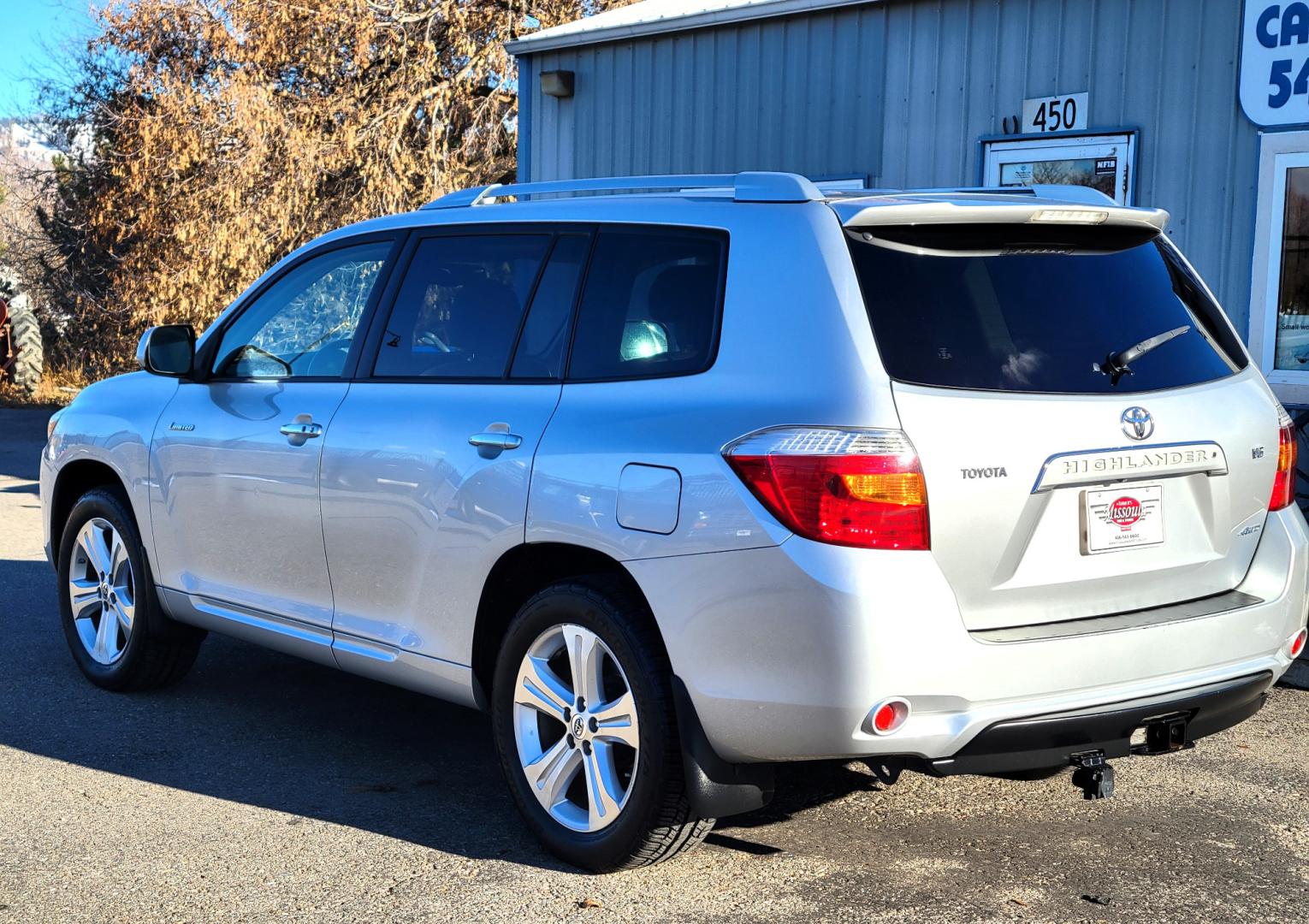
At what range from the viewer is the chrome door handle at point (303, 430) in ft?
16.0

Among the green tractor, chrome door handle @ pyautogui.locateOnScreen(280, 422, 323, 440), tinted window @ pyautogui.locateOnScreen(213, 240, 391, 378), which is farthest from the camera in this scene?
the green tractor

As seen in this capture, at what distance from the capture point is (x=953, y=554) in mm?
3477

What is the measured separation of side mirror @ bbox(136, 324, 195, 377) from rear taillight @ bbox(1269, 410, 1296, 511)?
3722 mm

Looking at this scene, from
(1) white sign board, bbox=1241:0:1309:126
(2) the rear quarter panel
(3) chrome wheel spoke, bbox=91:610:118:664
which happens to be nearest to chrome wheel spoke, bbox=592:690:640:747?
(2) the rear quarter panel

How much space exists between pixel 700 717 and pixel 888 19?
7059 millimetres

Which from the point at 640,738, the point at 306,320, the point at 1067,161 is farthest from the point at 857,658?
the point at 1067,161

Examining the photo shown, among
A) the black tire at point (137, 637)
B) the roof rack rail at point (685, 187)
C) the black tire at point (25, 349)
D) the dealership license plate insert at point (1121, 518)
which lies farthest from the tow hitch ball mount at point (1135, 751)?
the black tire at point (25, 349)

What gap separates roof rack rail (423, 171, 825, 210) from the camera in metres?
3.88

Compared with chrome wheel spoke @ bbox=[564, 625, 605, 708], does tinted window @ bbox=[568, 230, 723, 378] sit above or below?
above

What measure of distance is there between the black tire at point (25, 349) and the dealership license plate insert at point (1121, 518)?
788 inches

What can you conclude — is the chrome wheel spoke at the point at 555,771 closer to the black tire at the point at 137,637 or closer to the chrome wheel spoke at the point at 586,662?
the chrome wheel spoke at the point at 586,662

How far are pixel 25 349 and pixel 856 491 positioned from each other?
20013 millimetres

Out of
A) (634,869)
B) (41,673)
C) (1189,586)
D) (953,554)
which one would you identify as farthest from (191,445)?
(1189,586)

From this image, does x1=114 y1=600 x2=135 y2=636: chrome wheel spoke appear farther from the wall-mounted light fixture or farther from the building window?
the wall-mounted light fixture
